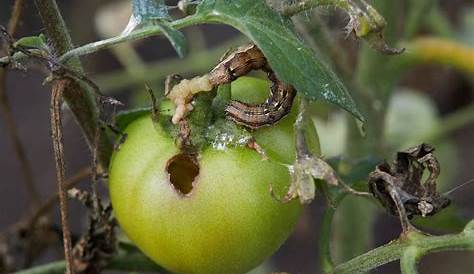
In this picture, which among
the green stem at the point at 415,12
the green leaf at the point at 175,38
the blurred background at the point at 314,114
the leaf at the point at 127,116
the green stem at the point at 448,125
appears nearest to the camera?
the green leaf at the point at 175,38

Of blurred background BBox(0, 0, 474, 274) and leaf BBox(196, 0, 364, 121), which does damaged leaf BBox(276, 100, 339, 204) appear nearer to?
leaf BBox(196, 0, 364, 121)

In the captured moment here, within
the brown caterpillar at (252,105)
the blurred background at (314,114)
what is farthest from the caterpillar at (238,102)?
the blurred background at (314,114)

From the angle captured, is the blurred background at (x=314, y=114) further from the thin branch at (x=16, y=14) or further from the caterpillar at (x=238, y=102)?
the caterpillar at (x=238, y=102)

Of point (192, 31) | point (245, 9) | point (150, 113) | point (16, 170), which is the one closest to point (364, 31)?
point (245, 9)

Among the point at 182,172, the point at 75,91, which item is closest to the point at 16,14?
the point at 75,91

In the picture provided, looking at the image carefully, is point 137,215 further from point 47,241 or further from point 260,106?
point 47,241

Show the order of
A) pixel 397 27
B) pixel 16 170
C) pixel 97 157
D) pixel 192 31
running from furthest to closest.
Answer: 1. pixel 16 170
2. pixel 192 31
3. pixel 397 27
4. pixel 97 157

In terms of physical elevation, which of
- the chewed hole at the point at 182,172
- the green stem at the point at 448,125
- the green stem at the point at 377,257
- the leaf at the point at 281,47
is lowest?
the green stem at the point at 448,125
